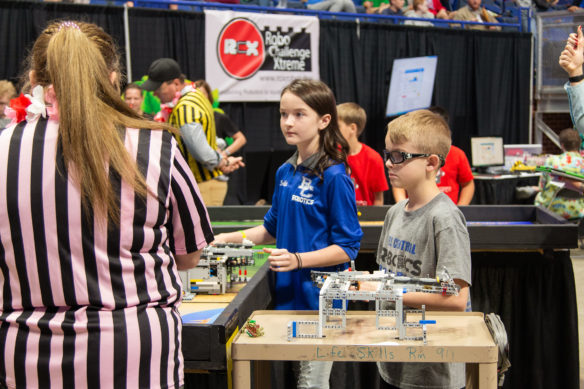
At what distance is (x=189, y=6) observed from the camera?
8.00m

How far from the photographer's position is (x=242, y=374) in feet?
5.40

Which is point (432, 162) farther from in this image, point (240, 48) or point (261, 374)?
point (240, 48)

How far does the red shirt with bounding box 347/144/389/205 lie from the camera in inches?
157

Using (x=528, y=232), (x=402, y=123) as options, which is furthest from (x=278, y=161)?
(x=402, y=123)

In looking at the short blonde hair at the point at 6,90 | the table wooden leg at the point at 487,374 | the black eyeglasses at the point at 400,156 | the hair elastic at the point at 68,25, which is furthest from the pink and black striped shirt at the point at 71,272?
the short blonde hair at the point at 6,90

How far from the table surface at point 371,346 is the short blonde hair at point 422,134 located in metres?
0.60

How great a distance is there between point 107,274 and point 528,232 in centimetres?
242

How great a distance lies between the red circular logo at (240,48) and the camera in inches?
296

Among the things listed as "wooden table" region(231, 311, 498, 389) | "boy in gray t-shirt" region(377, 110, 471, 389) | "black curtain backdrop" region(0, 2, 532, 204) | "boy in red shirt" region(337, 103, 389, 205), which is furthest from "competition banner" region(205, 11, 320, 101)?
"wooden table" region(231, 311, 498, 389)

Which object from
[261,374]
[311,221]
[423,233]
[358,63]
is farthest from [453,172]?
[358,63]

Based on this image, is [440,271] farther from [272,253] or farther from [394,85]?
[394,85]

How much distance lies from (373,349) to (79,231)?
2.42 feet

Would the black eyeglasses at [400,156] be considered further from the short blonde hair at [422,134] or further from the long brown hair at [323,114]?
the long brown hair at [323,114]

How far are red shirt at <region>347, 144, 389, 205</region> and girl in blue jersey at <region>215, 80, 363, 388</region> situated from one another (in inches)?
59.3
